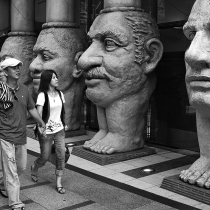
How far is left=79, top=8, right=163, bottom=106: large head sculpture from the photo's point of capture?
6047 mm

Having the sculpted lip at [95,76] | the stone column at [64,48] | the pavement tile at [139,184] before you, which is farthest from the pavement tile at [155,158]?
the stone column at [64,48]

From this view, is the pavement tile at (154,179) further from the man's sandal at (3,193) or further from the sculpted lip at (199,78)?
the man's sandal at (3,193)

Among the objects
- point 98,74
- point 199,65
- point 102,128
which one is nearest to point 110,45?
point 98,74

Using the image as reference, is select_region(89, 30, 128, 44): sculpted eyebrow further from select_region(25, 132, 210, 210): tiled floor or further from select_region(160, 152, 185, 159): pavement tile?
select_region(160, 152, 185, 159): pavement tile

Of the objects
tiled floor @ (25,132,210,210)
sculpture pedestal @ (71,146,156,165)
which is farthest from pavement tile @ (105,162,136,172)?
sculpture pedestal @ (71,146,156,165)

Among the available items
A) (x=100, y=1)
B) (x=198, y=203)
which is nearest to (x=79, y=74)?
(x=100, y=1)

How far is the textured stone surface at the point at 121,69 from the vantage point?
6062 millimetres

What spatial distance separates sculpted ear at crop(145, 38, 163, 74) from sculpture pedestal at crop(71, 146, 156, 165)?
1.47m

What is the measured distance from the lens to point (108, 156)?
19.9 feet

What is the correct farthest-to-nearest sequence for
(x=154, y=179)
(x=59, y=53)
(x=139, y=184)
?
(x=59, y=53)
(x=154, y=179)
(x=139, y=184)

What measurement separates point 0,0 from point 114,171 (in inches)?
338

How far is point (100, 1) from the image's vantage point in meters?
9.23

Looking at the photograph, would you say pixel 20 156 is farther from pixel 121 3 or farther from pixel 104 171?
pixel 121 3

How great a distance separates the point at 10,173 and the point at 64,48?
4.36 metres
